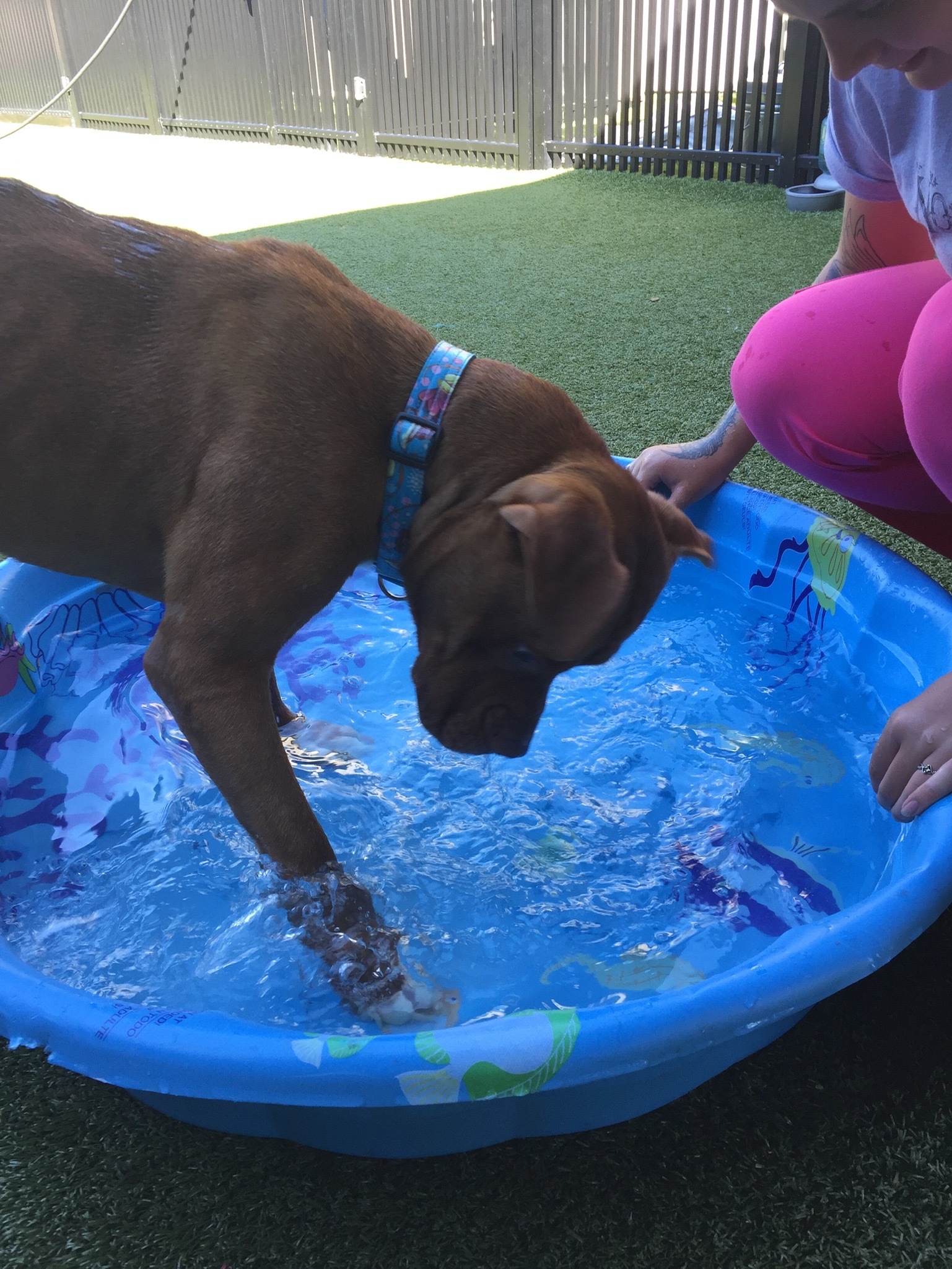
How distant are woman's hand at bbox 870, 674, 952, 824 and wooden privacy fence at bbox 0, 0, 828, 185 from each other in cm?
657

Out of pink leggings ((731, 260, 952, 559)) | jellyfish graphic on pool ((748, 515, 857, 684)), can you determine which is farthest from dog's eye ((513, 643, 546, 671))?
jellyfish graphic on pool ((748, 515, 857, 684))

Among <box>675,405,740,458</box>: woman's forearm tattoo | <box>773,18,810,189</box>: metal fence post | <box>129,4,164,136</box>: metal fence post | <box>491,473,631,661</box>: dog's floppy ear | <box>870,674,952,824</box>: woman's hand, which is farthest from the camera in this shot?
<box>129,4,164,136</box>: metal fence post

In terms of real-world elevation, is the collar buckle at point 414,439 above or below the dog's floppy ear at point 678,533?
above

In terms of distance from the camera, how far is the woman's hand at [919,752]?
5.66 feet

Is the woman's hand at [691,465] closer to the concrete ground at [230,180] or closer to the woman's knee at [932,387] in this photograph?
the woman's knee at [932,387]

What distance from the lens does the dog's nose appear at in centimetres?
192

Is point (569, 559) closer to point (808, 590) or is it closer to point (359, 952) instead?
point (359, 952)

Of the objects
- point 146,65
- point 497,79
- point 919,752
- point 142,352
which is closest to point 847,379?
point 919,752

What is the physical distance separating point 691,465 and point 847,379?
632 mm

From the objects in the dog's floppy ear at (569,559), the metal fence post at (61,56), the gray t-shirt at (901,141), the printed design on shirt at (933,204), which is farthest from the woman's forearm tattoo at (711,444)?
the metal fence post at (61,56)

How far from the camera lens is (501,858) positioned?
2215 mm

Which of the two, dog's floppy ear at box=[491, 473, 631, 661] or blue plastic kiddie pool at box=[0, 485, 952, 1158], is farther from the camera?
dog's floppy ear at box=[491, 473, 631, 661]

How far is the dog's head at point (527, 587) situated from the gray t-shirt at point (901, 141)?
2.46ft

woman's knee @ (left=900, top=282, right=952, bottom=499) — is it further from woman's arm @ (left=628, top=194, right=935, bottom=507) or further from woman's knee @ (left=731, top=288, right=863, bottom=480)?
woman's arm @ (left=628, top=194, right=935, bottom=507)
